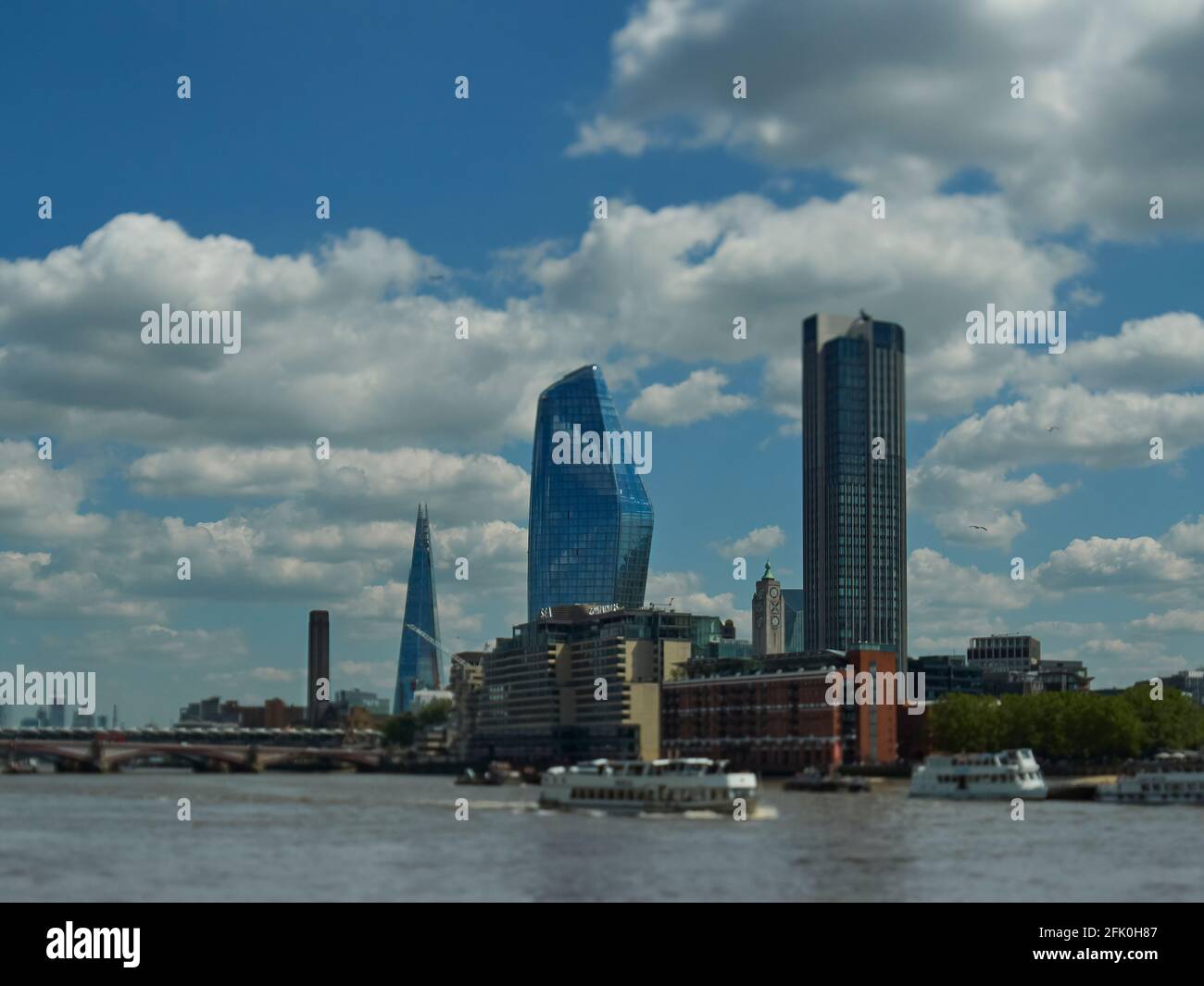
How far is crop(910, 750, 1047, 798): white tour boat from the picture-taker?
464 ft

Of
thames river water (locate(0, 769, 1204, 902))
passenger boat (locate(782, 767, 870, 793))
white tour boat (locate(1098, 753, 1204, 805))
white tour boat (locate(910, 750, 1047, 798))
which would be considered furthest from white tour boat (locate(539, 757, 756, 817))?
passenger boat (locate(782, 767, 870, 793))

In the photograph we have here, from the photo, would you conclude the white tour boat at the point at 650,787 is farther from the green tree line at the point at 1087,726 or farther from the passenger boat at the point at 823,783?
the green tree line at the point at 1087,726

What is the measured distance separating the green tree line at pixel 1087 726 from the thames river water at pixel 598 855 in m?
53.0

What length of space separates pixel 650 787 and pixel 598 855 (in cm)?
3636

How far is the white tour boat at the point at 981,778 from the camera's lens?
142 meters

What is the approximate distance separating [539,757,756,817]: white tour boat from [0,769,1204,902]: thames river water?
261cm

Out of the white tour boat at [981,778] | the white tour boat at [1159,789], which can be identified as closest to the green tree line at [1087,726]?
the white tour boat at [981,778]

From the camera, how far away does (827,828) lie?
3996 inches

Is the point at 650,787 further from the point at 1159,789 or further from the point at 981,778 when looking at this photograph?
the point at 1159,789

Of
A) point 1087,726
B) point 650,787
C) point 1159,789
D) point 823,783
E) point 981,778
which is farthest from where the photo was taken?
point 1087,726

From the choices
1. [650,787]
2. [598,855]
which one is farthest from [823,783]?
[598,855]

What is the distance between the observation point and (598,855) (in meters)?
82.0
